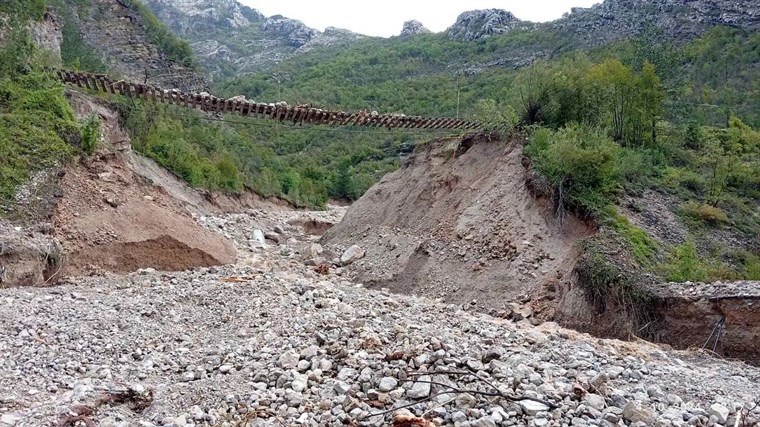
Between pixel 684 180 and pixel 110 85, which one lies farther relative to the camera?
pixel 684 180

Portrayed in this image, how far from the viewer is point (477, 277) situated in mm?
10648

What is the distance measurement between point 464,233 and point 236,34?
383 ft

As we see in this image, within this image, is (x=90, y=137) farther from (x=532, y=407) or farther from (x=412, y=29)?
(x=412, y=29)

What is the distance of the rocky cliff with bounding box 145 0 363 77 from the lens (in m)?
96.3

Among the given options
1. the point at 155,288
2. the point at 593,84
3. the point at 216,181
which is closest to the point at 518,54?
the point at 216,181

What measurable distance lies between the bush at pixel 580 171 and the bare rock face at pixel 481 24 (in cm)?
5885

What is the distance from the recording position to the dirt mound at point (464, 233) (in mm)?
10164

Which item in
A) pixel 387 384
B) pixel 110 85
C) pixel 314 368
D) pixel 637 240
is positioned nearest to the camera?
pixel 387 384

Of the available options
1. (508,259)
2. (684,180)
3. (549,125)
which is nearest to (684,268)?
(508,259)

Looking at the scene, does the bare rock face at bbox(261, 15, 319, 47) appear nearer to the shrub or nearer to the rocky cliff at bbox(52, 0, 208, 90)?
the rocky cliff at bbox(52, 0, 208, 90)

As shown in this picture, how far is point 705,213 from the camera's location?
12641mm

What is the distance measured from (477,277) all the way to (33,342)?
7.22 metres

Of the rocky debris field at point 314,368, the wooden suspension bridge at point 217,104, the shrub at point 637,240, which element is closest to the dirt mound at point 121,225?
the rocky debris field at point 314,368

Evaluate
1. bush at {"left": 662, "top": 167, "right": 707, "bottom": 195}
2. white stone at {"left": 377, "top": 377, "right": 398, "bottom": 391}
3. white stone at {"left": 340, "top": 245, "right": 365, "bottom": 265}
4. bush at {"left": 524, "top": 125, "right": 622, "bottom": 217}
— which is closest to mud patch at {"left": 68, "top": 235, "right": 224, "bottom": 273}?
white stone at {"left": 340, "top": 245, "right": 365, "bottom": 265}
